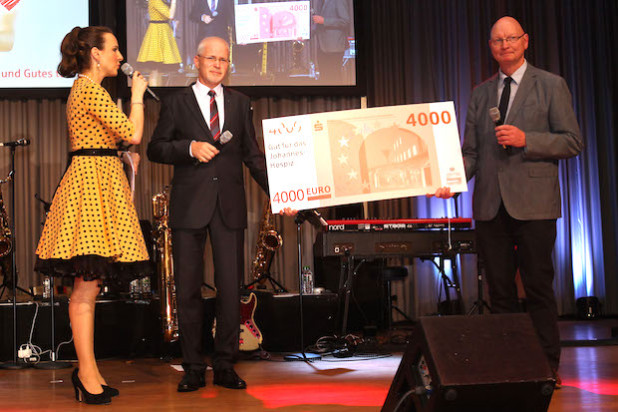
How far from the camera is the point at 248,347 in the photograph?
4777 mm

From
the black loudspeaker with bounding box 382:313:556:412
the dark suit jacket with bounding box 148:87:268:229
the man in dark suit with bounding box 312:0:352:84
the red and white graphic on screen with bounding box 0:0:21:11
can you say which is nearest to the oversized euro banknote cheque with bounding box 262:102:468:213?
the dark suit jacket with bounding box 148:87:268:229

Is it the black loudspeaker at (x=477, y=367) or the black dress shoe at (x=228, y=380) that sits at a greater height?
the black loudspeaker at (x=477, y=367)

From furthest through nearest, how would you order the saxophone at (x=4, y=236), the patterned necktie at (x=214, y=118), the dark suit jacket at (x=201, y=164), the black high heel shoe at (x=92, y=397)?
the saxophone at (x=4, y=236)
the patterned necktie at (x=214, y=118)
the dark suit jacket at (x=201, y=164)
the black high heel shoe at (x=92, y=397)

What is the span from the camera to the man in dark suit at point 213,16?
6.54 metres

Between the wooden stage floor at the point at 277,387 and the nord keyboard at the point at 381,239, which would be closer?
the wooden stage floor at the point at 277,387

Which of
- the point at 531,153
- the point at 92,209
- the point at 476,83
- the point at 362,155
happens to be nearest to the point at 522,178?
the point at 531,153

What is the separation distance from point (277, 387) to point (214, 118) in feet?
4.56

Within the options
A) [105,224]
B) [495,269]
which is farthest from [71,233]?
[495,269]

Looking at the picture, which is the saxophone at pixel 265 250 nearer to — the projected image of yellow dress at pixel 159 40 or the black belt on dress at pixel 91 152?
the projected image of yellow dress at pixel 159 40

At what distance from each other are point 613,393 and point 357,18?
14.6 feet

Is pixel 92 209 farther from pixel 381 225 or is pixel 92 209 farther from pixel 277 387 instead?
pixel 381 225

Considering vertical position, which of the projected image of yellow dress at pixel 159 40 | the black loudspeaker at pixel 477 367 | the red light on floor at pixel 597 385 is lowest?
the red light on floor at pixel 597 385

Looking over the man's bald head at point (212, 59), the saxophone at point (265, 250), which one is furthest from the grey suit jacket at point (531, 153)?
the saxophone at point (265, 250)

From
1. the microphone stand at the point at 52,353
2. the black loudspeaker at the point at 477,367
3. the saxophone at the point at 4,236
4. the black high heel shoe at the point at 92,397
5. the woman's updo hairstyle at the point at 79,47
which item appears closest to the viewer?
the black loudspeaker at the point at 477,367
